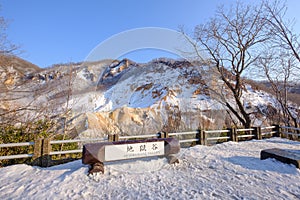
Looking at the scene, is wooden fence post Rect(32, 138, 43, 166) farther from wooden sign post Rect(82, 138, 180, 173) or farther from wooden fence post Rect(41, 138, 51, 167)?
wooden sign post Rect(82, 138, 180, 173)

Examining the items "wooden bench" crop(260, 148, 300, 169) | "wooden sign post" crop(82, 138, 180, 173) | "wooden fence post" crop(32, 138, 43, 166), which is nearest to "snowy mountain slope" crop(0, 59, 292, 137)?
"wooden fence post" crop(32, 138, 43, 166)

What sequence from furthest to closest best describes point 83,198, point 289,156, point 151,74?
point 151,74, point 289,156, point 83,198

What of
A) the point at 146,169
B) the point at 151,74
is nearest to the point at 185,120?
the point at 151,74

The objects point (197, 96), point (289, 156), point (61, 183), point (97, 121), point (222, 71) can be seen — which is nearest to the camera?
point (61, 183)

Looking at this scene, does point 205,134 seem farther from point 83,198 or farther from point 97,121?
point 97,121

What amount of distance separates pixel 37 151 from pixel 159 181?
10.1 ft

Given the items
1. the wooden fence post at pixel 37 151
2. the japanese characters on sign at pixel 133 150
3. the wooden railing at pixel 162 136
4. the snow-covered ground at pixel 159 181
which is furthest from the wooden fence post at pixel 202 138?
the wooden fence post at pixel 37 151

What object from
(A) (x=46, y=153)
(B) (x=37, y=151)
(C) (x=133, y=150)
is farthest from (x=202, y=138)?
(B) (x=37, y=151)

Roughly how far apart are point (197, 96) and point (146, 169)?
9.76 m

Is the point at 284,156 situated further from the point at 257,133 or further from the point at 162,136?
the point at 257,133

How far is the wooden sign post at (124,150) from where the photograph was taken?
297 centimetres

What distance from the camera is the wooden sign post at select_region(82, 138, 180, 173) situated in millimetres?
2970

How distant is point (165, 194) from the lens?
238 centimetres

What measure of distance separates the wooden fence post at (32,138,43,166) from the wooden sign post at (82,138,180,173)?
5.18ft
